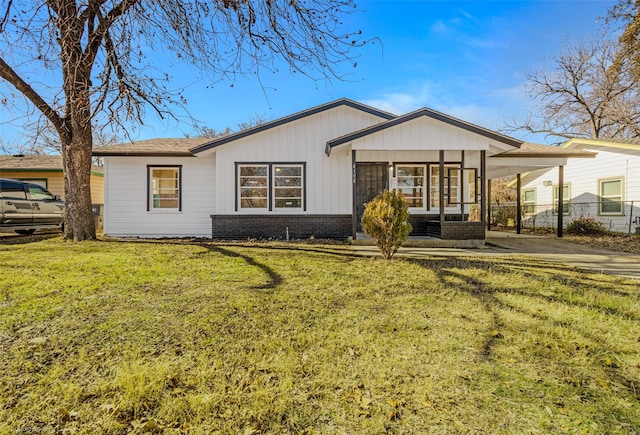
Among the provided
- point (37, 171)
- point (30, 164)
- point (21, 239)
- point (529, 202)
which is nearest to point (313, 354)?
point (21, 239)

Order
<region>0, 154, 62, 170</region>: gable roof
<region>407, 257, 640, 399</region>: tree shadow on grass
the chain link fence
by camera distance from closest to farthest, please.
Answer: <region>407, 257, 640, 399</region>: tree shadow on grass < the chain link fence < <region>0, 154, 62, 170</region>: gable roof

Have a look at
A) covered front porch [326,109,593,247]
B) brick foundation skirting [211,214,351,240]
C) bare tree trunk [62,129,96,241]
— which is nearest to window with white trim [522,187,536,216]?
covered front porch [326,109,593,247]

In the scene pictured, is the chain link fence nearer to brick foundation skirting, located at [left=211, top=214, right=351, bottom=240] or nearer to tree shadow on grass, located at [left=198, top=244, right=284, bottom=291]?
brick foundation skirting, located at [left=211, top=214, right=351, bottom=240]

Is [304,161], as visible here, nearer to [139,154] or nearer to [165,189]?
[165,189]

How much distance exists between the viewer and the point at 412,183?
447 inches

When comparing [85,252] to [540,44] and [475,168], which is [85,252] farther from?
[540,44]

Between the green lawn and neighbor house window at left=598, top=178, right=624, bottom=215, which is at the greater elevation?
neighbor house window at left=598, top=178, right=624, bottom=215

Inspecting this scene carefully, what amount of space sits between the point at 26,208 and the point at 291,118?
8.72m

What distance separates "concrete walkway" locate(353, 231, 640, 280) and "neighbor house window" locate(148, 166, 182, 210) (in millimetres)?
6726

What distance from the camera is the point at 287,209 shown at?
11.0 meters

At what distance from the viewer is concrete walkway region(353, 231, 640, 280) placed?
6633mm

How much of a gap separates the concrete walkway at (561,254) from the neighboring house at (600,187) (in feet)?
15.1

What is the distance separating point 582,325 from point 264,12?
635 centimetres

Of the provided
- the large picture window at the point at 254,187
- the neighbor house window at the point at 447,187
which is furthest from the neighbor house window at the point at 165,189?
the neighbor house window at the point at 447,187
